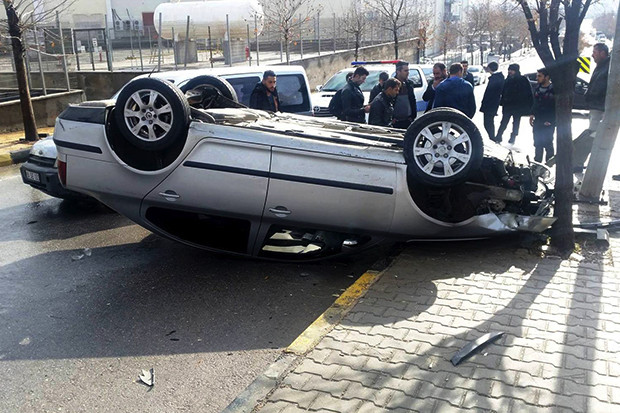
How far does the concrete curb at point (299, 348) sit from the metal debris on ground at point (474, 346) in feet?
3.16

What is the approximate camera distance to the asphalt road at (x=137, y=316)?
4027 millimetres

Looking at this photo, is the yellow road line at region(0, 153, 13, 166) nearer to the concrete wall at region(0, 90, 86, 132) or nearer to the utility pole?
the concrete wall at region(0, 90, 86, 132)

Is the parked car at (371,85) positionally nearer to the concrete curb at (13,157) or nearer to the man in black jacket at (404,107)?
the man in black jacket at (404,107)

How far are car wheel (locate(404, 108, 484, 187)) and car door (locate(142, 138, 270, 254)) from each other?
4.33 ft

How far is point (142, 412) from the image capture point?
3781 millimetres

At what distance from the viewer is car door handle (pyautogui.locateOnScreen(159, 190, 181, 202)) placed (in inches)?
218

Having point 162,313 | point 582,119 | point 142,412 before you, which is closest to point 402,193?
point 162,313

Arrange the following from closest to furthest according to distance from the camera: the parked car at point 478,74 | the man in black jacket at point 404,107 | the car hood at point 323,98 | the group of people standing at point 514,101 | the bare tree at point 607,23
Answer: the man in black jacket at point 404,107 < the group of people standing at point 514,101 < the car hood at point 323,98 < the parked car at point 478,74 < the bare tree at point 607,23

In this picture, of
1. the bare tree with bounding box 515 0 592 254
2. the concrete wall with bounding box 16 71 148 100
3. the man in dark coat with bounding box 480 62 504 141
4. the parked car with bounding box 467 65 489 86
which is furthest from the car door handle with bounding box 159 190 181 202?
the parked car with bounding box 467 65 489 86

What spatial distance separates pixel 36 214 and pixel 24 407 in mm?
4832

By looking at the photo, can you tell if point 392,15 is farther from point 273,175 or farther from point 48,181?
point 273,175

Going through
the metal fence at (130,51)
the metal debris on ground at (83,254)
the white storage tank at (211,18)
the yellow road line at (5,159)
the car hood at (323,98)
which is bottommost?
the metal debris on ground at (83,254)

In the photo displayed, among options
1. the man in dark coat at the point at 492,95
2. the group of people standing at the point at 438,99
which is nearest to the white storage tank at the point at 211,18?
the man in dark coat at the point at 492,95

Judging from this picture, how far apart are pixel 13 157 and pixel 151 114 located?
8.09 m
